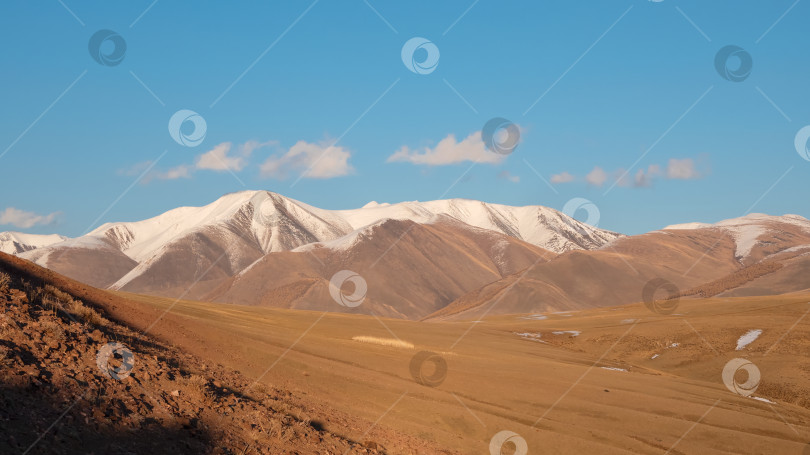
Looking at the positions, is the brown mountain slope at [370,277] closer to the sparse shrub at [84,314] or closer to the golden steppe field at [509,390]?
the golden steppe field at [509,390]

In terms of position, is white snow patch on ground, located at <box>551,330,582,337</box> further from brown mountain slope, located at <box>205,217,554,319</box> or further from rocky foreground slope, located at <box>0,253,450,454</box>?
brown mountain slope, located at <box>205,217,554,319</box>

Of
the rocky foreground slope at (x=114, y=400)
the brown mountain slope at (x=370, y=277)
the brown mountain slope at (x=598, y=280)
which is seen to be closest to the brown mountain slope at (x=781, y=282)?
the brown mountain slope at (x=598, y=280)

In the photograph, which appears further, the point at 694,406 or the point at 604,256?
the point at 604,256

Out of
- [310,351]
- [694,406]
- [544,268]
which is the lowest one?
[310,351]

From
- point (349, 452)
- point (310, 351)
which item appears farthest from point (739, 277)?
point (349, 452)

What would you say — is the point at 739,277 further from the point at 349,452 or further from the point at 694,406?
the point at 349,452

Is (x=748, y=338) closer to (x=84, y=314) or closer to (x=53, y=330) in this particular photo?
(x=84, y=314)

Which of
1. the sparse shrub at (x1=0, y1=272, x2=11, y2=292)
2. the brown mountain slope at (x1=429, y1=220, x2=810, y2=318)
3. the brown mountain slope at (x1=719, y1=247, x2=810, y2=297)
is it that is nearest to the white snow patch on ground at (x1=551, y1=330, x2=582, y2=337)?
the sparse shrub at (x1=0, y1=272, x2=11, y2=292)
